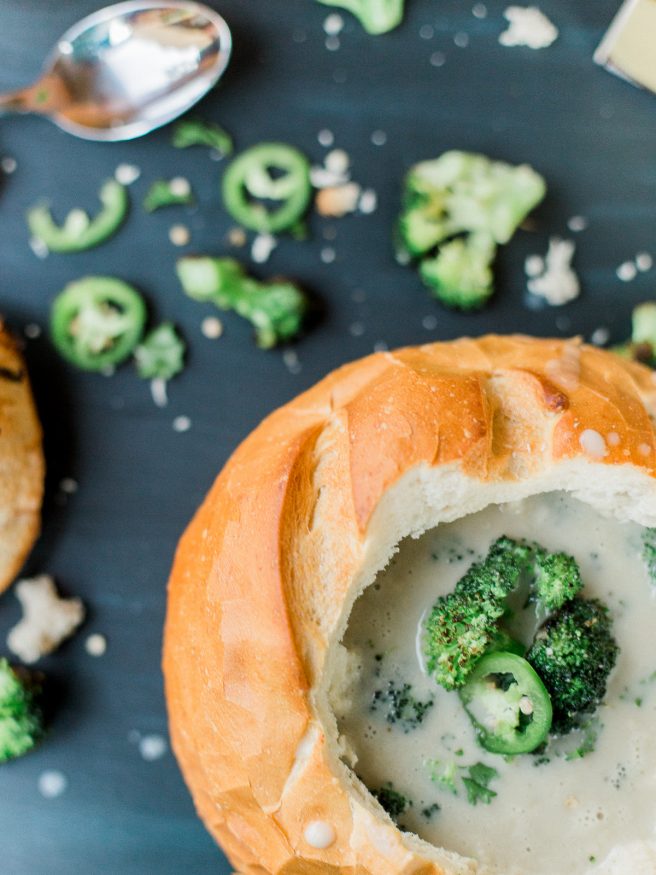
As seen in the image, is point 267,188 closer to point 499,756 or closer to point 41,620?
point 41,620

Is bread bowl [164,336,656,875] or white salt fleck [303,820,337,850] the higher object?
bread bowl [164,336,656,875]

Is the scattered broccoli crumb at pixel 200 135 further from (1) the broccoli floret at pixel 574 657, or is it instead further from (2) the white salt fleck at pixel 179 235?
(1) the broccoli floret at pixel 574 657

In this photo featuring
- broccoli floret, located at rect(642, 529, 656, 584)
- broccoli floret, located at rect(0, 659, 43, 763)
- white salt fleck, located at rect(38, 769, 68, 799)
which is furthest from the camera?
white salt fleck, located at rect(38, 769, 68, 799)

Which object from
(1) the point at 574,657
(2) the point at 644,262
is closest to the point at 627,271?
(2) the point at 644,262

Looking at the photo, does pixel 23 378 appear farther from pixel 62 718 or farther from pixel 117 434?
pixel 62 718

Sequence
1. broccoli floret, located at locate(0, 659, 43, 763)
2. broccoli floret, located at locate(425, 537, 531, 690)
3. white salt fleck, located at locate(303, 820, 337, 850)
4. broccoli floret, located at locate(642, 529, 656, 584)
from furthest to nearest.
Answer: broccoli floret, located at locate(0, 659, 43, 763) < broccoli floret, located at locate(642, 529, 656, 584) < broccoli floret, located at locate(425, 537, 531, 690) < white salt fleck, located at locate(303, 820, 337, 850)

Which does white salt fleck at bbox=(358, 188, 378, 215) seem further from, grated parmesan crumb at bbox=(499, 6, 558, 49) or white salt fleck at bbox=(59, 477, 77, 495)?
white salt fleck at bbox=(59, 477, 77, 495)

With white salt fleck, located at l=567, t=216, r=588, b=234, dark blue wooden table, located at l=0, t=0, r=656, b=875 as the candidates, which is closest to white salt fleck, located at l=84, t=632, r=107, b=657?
dark blue wooden table, located at l=0, t=0, r=656, b=875
